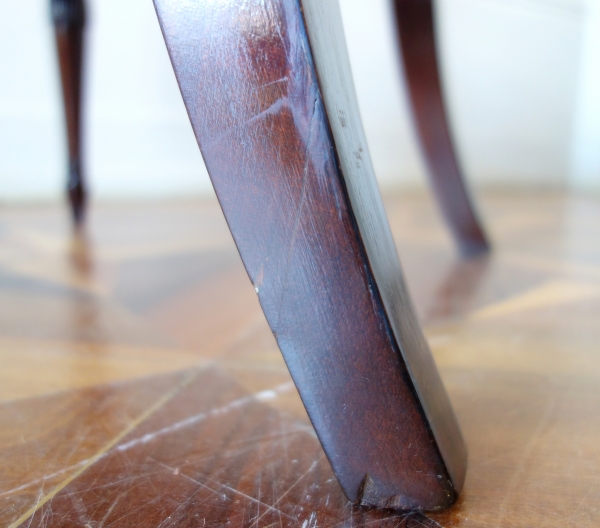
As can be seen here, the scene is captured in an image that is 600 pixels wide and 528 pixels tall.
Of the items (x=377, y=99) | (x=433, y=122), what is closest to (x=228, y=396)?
(x=433, y=122)

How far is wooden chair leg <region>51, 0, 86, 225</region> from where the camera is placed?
0.72 meters

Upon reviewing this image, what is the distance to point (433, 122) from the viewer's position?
2.12ft

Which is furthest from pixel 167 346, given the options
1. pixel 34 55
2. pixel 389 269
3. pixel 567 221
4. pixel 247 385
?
pixel 34 55

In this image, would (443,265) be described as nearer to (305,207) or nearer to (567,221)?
(567,221)

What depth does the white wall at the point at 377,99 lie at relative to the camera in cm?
116

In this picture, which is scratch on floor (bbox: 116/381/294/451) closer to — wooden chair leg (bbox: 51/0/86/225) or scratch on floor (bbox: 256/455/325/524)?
scratch on floor (bbox: 256/455/325/524)

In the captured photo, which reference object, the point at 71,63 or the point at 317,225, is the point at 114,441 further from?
the point at 71,63

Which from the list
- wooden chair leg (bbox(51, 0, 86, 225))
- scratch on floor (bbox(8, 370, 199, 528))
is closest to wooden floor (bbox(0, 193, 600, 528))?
scratch on floor (bbox(8, 370, 199, 528))

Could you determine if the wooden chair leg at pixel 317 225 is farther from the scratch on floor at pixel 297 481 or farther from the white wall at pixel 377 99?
the white wall at pixel 377 99

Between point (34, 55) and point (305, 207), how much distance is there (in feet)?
3.79

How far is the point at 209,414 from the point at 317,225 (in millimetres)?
148

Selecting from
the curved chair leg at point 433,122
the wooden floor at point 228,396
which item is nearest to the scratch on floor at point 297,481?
the wooden floor at point 228,396

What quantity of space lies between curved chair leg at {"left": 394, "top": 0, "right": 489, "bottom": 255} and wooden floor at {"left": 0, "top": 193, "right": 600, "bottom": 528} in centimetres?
5

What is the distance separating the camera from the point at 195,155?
1.38 metres
